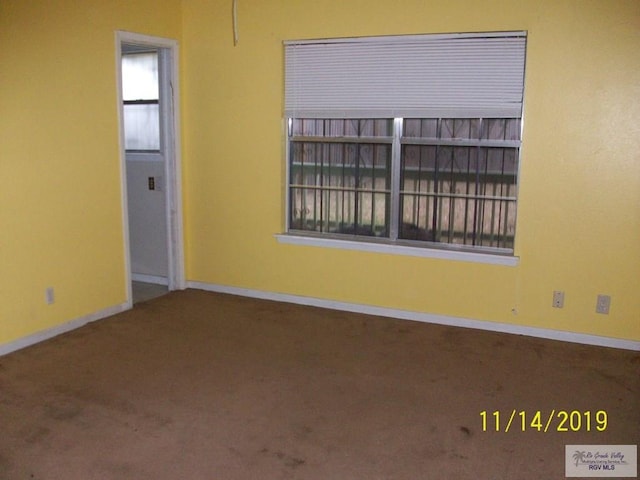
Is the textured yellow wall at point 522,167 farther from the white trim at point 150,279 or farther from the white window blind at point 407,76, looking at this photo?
the white trim at point 150,279

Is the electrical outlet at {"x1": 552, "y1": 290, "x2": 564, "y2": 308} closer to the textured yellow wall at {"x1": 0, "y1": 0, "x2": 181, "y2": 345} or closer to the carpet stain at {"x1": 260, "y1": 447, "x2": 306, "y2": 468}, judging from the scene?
the carpet stain at {"x1": 260, "y1": 447, "x2": 306, "y2": 468}

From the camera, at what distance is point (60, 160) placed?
13.8 feet

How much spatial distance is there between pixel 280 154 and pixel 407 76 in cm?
117

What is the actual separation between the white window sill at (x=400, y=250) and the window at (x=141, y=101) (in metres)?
1.49

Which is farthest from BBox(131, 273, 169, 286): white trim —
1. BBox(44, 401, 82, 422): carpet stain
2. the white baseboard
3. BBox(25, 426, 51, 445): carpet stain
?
BBox(25, 426, 51, 445): carpet stain

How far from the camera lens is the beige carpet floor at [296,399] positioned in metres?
2.74

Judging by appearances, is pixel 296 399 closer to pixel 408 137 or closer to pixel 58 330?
pixel 58 330

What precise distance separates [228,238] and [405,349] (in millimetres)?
1940

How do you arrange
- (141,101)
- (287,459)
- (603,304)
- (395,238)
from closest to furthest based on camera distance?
(287,459) < (603,304) < (395,238) < (141,101)

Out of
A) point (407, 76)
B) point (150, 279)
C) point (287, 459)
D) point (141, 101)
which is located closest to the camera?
point (287, 459)

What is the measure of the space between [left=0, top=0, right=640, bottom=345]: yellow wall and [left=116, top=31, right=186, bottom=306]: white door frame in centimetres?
8

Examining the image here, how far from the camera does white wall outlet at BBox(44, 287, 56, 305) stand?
13.7 feet
